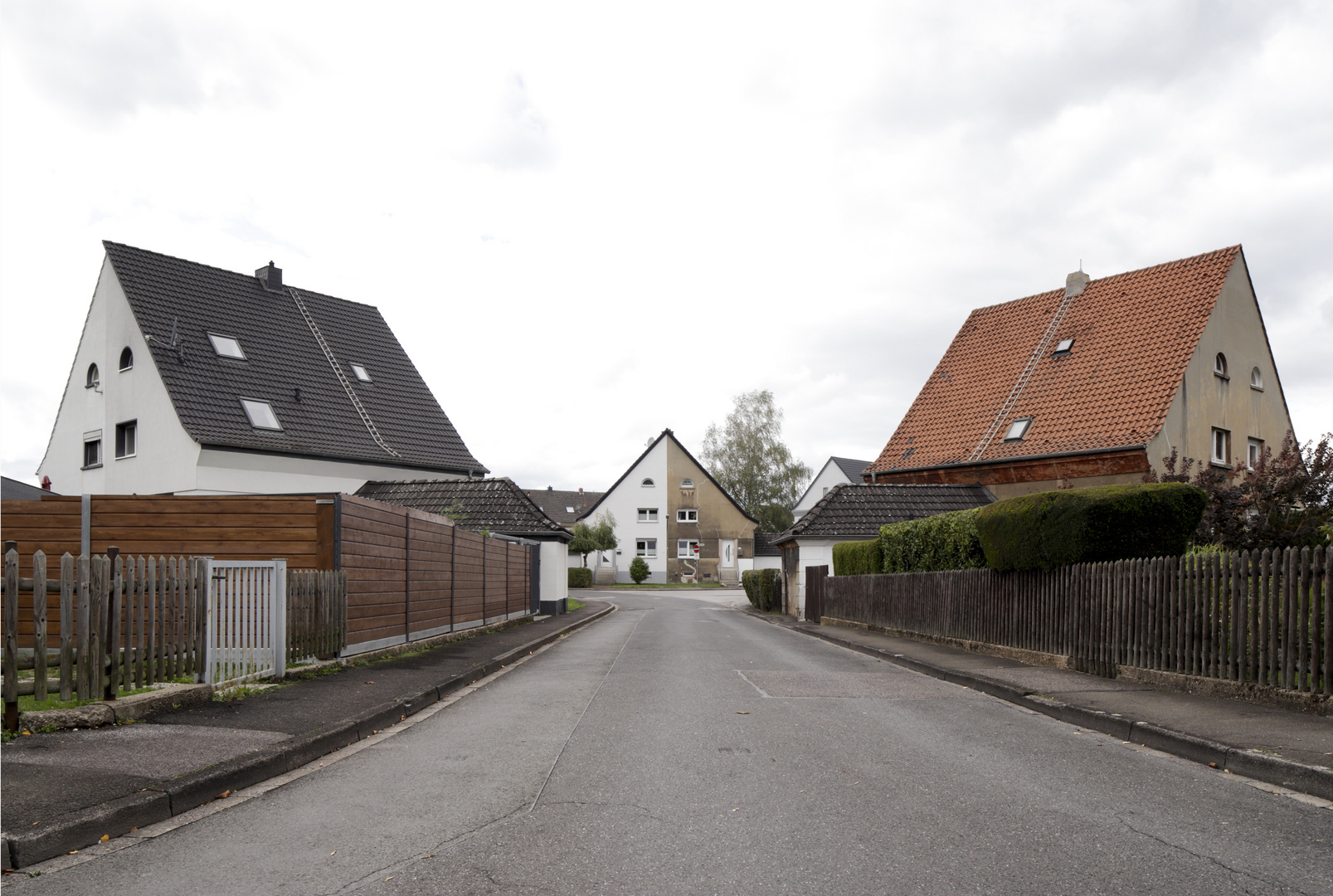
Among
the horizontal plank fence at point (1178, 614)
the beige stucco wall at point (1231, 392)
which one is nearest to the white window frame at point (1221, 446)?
the beige stucco wall at point (1231, 392)

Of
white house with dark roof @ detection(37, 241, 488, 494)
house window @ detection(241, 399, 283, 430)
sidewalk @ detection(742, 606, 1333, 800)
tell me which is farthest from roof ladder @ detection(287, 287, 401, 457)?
sidewalk @ detection(742, 606, 1333, 800)

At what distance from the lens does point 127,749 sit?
6637 millimetres

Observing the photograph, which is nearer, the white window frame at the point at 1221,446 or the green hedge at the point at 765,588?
the white window frame at the point at 1221,446

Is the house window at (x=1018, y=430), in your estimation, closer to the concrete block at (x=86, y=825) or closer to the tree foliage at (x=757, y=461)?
the concrete block at (x=86, y=825)

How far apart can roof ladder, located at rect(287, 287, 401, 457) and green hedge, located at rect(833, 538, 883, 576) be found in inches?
562

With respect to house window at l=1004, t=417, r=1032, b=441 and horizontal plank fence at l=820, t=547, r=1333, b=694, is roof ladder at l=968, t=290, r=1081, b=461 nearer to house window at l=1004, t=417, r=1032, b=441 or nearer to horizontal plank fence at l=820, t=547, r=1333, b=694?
house window at l=1004, t=417, r=1032, b=441

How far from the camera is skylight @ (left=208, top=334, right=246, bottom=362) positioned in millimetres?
29375

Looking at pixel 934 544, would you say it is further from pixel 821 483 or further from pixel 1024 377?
pixel 821 483

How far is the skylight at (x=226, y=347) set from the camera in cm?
2938

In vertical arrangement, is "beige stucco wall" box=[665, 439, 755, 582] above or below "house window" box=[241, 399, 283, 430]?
below

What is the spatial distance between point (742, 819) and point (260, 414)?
26.5 m

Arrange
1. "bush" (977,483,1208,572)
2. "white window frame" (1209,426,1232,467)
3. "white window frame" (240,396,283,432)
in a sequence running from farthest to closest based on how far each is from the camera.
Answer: "white window frame" (1209,426,1232,467), "white window frame" (240,396,283,432), "bush" (977,483,1208,572)

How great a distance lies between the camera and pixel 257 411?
28.6 m

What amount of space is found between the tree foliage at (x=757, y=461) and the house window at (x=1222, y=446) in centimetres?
4672
